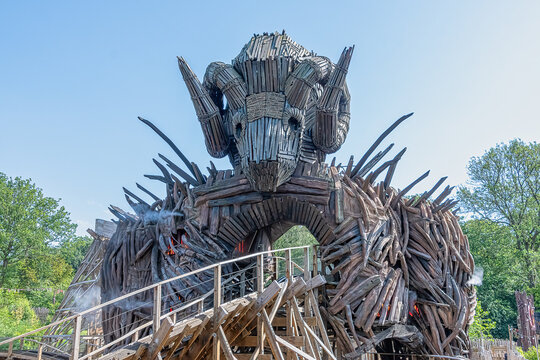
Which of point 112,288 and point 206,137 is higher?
point 206,137

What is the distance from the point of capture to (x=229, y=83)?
10203mm

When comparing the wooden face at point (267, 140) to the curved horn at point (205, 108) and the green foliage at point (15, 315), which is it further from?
the green foliage at point (15, 315)

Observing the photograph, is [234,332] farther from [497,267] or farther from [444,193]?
[497,267]

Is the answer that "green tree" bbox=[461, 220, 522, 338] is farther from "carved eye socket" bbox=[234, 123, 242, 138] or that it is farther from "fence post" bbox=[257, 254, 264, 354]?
"fence post" bbox=[257, 254, 264, 354]

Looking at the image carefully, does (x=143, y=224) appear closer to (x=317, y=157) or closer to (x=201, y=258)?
(x=201, y=258)

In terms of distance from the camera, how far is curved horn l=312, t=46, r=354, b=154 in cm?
959

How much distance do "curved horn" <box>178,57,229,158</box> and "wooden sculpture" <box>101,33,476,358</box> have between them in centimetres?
3

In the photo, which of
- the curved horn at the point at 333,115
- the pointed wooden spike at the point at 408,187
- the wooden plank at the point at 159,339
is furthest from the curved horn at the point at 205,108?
the wooden plank at the point at 159,339

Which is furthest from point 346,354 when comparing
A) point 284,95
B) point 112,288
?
point 112,288

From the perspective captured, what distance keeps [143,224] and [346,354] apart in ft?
18.9

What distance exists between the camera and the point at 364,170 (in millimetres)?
10320

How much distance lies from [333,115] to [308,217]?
2407 mm

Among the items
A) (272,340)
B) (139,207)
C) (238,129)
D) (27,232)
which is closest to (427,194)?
(238,129)

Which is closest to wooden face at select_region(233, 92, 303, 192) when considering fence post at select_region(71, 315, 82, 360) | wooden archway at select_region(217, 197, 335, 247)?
wooden archway at select_region(217, 197, 335, 247)
